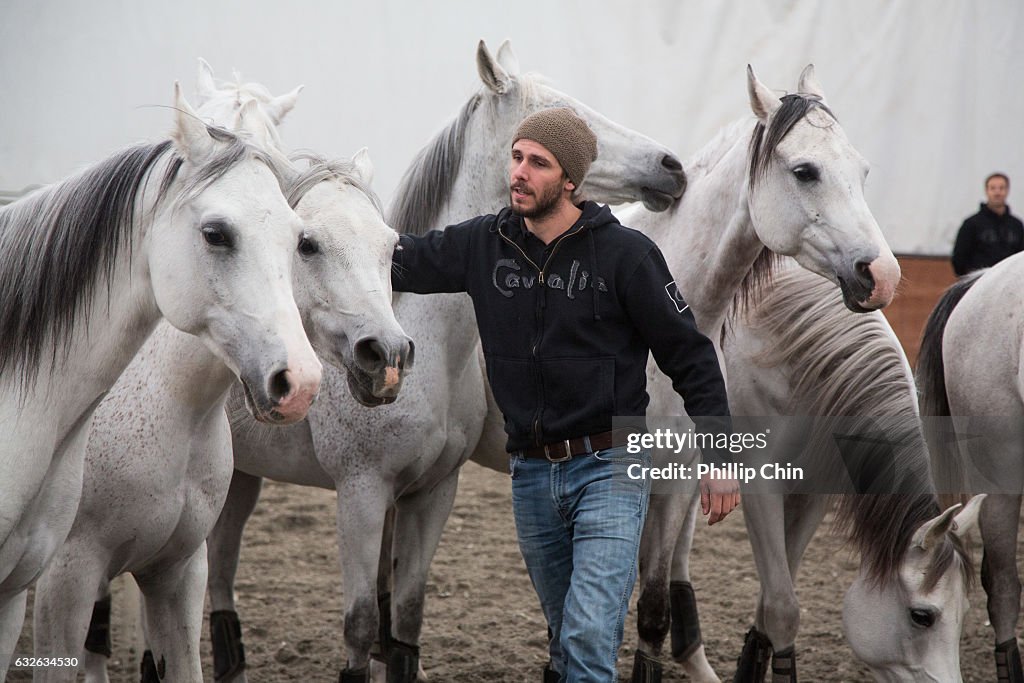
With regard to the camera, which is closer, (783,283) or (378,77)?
(783,283)

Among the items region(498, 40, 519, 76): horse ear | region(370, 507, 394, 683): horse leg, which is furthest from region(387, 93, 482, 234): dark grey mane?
region(370, 507, 394, 683): horse leg

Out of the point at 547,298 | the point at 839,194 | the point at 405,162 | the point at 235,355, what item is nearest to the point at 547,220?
the point at 547,298

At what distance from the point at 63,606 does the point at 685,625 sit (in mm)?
2373

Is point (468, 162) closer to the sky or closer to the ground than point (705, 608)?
closer to the sky

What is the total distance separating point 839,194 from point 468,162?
3.62ft

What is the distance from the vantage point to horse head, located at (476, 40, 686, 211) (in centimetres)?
328

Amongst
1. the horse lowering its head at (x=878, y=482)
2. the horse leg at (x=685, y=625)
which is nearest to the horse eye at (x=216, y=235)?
the horse lowering its head at (x=878, y=482)

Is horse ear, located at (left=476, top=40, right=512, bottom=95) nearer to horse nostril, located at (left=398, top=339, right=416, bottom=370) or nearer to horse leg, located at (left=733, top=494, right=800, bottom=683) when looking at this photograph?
horse nostril, located at (left=398, top=339, right=416, bottom=370)

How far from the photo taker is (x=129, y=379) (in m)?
2.76

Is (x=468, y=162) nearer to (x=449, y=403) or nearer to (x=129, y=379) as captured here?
(x=449, y=403)

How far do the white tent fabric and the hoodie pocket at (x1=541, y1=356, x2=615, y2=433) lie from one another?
104 inches

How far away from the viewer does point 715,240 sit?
3.47 m

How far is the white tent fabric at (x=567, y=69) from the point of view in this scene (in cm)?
516

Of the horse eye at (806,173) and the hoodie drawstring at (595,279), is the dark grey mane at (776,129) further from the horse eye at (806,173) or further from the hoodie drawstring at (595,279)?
the hoodie drawstring at (595,279)
